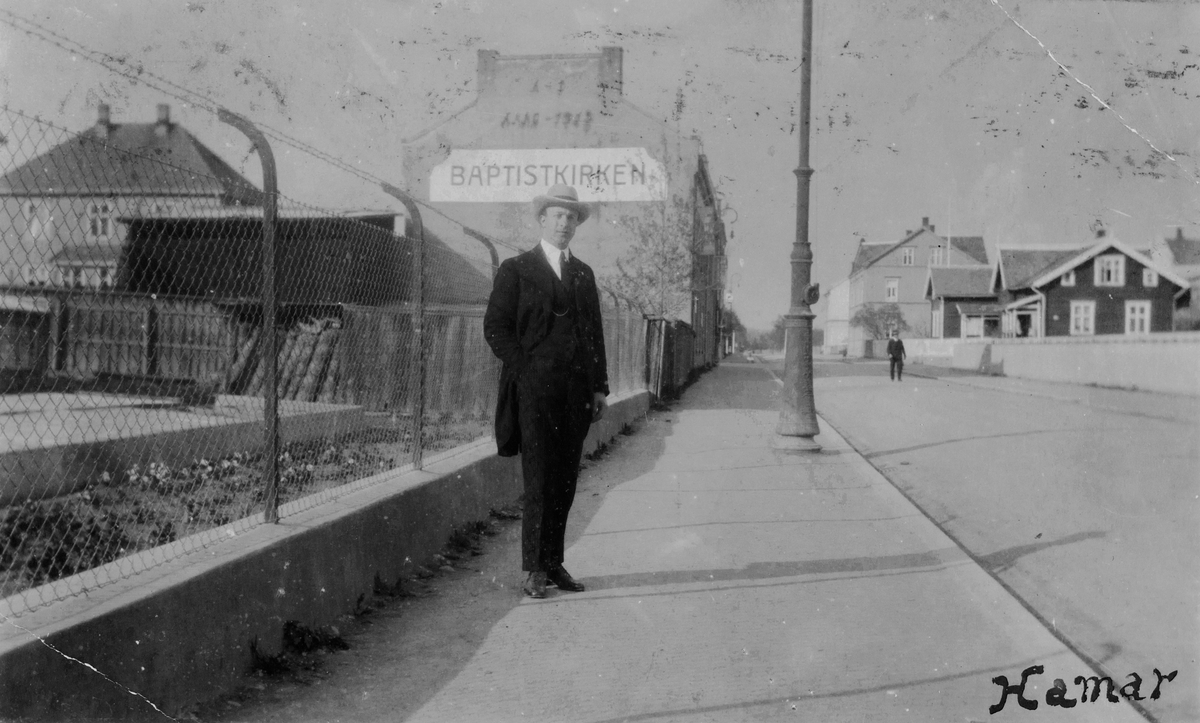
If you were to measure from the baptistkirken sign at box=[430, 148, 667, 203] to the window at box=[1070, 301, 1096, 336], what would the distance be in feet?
86.9

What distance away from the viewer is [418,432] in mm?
6160

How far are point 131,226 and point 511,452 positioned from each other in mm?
2047

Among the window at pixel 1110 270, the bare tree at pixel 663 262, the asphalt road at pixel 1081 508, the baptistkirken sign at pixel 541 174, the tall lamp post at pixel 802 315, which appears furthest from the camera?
the window at pixel 1110 270

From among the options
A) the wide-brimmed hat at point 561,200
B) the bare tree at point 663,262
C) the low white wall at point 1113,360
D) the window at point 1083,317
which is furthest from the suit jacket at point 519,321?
the window at point 1083,317

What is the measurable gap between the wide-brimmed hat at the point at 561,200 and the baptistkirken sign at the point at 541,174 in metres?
15.0

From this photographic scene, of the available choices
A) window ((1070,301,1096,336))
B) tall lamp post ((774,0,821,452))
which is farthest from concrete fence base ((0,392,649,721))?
window ((1070,301,1096,336))

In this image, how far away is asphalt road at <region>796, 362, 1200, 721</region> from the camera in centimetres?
481

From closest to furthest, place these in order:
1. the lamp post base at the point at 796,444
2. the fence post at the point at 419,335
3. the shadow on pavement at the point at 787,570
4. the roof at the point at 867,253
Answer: the shadow on pavement at the point at 787,570, the fence post at the point at 419,335, the lamp post base at the point at 796,444, the roof at the point at 867,253

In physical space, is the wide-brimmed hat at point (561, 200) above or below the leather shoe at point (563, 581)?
above

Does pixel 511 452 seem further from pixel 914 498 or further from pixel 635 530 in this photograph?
pixel 914 498

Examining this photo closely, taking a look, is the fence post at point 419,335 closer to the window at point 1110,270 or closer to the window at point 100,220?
the window at point 100,220

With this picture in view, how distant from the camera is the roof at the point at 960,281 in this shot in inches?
2712

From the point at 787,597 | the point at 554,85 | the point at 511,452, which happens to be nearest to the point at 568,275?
the point at 511,452

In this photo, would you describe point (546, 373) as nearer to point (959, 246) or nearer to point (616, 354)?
point (616, 354)
